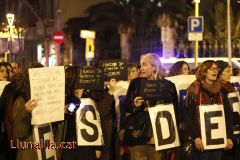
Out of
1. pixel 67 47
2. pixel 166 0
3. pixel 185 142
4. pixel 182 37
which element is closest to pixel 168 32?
pixel 182 37

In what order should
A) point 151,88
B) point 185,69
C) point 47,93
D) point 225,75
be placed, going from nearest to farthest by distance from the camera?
point 47,93 < point 151,88 < point 225,75 < point 185,69

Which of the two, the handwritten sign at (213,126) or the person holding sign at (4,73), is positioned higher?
the person holding sign at (4,73)

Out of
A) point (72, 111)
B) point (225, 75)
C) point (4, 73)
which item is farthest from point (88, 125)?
point (225, 75)

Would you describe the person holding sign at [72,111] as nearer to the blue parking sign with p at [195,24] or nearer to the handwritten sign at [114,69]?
the handwritten sign at [114,69]

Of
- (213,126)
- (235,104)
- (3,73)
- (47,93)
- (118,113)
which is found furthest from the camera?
(3,73)

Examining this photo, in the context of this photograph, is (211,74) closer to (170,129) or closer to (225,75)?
(170,129)

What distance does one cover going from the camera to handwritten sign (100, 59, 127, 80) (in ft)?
28.7

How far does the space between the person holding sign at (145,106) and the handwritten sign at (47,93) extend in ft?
2.84

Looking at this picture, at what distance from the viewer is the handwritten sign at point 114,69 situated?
874 centimetres

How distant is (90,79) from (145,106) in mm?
810

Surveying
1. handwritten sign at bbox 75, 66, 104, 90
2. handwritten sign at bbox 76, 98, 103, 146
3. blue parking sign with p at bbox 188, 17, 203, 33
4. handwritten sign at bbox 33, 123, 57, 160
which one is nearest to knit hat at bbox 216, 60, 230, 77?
handwritten sign at bbox 75, 66, 104, 90

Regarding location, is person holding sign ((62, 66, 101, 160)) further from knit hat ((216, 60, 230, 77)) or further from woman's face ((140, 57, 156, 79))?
knit hat ((216, 60, 230, 77))

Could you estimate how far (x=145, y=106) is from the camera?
26.2ft

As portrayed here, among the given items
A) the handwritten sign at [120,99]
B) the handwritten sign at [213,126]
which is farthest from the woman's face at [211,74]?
the handwritten sign at [120,99]
